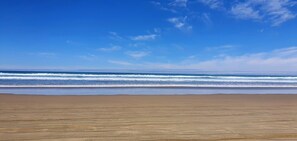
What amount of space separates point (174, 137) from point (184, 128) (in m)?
0.59

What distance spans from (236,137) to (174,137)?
775mm

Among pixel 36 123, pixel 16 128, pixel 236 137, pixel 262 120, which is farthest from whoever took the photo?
pixel 262 120

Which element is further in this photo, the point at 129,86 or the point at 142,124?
the point at 129,86

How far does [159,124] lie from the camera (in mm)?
4695

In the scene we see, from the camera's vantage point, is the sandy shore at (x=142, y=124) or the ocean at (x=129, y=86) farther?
the ocean at (x=129, y=86)

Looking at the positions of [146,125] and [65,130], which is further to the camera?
[146,125]

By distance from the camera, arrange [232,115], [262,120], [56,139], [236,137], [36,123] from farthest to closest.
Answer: [232,115]
[262,120]
[36,123]
[236,137]
[56,139]

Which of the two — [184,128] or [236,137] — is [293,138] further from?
[184,128]

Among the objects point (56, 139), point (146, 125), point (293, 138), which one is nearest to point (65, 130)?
point (56, 139)

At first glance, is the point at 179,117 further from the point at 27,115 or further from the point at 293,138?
the point at 27,115

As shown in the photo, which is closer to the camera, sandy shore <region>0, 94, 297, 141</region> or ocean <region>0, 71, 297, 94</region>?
sandy shore <region>0, 94, 297, 141</region>

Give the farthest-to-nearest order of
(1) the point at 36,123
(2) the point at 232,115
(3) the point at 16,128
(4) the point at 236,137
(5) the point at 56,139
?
(2) the point at 232,115
(1) the point at 36,123
(3) the point at 16,128
(4) the point at 236,137
(5) the point at 56,139

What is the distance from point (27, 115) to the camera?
17.4 ft

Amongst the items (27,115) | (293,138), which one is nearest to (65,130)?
(27,115)
